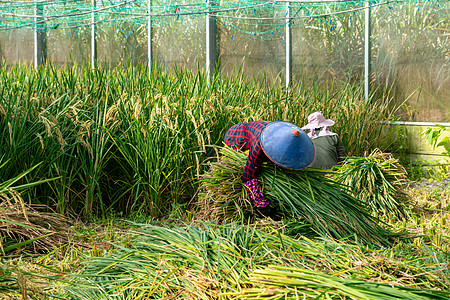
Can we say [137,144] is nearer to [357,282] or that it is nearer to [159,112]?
[159,112]

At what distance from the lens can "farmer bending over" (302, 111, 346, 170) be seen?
429 centimetres

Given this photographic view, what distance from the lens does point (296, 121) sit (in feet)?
15.7

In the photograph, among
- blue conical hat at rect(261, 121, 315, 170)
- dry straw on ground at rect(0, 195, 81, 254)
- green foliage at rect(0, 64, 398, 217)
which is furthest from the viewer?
green foliage at rect(0, 64, 398, 217)

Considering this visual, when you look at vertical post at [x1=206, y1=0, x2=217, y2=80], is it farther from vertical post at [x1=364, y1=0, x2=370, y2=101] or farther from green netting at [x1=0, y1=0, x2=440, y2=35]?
vertical post at [x1=364, y1=0, x2=370, y2=101]

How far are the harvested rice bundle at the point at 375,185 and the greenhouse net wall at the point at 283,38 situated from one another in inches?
68.0

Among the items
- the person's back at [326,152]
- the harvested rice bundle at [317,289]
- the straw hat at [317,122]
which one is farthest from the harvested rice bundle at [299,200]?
the straw hat at [317,122]

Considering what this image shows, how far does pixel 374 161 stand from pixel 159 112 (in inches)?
80.4

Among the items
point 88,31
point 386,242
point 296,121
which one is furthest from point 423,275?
point 88,31

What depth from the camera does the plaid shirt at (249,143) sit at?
8.91ft

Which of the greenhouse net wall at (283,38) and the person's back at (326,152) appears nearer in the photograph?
the person's back at (326,152)

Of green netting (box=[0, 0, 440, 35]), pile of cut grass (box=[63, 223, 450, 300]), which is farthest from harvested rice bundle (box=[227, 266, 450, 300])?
green netting (box=[0, 0, 440, 35])

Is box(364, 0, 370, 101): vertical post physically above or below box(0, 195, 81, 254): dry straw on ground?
above

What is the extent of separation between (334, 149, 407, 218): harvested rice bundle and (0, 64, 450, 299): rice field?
16mm

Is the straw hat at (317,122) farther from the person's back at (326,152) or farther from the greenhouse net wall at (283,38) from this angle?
the greenhouse net wall at (283,38)
